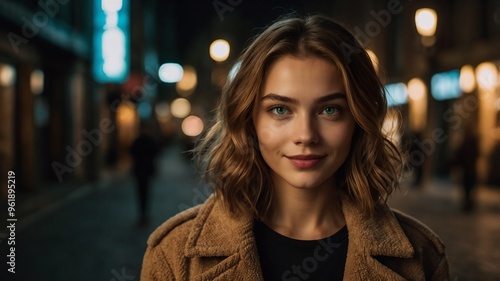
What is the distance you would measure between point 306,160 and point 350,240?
0.39m

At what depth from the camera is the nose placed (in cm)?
209

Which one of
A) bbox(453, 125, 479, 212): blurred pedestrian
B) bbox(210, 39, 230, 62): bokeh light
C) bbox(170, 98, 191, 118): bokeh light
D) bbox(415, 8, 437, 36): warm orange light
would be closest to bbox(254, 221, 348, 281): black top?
bbox(415, 8, 437, 36): warm orange light

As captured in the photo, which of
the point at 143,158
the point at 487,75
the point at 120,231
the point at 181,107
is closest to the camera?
the point at 120,231

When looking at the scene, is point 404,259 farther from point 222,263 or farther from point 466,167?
point 466,167

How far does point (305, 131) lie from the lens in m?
2.10

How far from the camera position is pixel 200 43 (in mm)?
98062

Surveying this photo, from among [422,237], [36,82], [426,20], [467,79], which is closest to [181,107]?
[467,79]

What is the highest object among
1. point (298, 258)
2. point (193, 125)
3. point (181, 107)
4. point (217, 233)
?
point (181, 107)

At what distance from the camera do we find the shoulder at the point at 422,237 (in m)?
2.36

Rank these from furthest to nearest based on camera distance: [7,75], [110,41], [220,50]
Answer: [110,41] < [7,75] < [220,50]

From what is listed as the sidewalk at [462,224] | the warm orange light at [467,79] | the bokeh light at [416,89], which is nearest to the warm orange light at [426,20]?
the sidewalk at [462,224]

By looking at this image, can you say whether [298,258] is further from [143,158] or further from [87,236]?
[143,158]

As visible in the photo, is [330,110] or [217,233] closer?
[330,110]

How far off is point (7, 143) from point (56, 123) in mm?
5274
